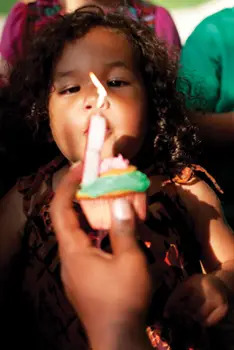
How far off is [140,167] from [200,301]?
0.86 ft

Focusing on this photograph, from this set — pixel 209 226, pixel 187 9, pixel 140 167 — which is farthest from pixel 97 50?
pixel 187 9

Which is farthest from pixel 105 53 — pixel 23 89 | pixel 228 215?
pixel 228 215

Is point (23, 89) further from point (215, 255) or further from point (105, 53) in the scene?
point (215, 255)

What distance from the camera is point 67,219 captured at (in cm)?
46

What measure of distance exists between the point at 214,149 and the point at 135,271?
1.91ft

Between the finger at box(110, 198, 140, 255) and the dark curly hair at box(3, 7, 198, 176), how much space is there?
0.38m

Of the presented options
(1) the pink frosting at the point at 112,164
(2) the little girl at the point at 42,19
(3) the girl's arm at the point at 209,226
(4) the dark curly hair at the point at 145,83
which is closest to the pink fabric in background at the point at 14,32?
(2) the little girl at the point at 42,19

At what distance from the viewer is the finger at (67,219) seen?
44 cm

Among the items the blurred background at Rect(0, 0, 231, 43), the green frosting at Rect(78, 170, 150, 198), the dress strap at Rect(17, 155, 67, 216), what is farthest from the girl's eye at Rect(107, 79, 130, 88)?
the blurred background at Rect(0, 0, 231, 43)

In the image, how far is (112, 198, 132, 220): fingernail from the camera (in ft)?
1.41

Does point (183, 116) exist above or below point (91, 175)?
below

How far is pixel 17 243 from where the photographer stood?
75cm

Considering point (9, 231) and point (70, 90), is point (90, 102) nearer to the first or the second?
point (70, 90)

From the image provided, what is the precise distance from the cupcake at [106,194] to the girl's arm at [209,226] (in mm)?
293
